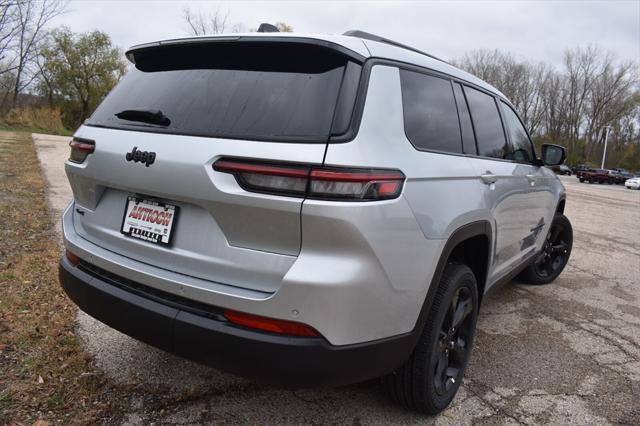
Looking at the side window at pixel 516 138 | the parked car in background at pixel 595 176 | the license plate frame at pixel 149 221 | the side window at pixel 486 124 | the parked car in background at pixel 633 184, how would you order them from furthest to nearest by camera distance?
the parked car in background at pixel 595 176 < the parked car in background at pixel 633 184 < the side window at pixel 516 138 < the side window at pixel 486 124 < the license plate frame at pixel 149 221

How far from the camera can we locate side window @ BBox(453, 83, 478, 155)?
267 cm

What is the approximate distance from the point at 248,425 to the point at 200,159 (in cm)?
131

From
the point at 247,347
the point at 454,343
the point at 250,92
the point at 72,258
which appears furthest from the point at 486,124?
the point at 72,258

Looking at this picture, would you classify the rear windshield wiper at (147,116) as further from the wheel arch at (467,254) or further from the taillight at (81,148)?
the wheel arch at (467,254)

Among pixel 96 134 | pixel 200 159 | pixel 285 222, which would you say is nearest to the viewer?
pixel 285 222

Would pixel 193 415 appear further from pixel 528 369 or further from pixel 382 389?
pixel 528 369

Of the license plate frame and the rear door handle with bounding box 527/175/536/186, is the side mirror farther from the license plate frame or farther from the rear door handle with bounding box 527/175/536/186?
the license plate frame

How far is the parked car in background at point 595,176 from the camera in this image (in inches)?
1750

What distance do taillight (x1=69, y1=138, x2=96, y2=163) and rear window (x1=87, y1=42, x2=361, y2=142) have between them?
12 cm

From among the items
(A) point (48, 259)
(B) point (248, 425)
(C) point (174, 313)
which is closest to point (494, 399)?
(B) point (248, 425)

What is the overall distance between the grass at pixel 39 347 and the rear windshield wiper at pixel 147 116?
55.7 inches

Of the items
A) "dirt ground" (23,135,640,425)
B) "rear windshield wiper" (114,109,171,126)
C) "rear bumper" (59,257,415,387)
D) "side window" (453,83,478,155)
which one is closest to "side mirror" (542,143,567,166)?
"dirt ground" (23,135,640,425)

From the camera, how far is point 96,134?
2.27 m

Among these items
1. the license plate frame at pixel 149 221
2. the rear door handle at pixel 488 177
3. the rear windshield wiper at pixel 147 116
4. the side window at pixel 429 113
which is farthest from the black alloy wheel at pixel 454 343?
the rear windshield wiper at pixel 147 116
